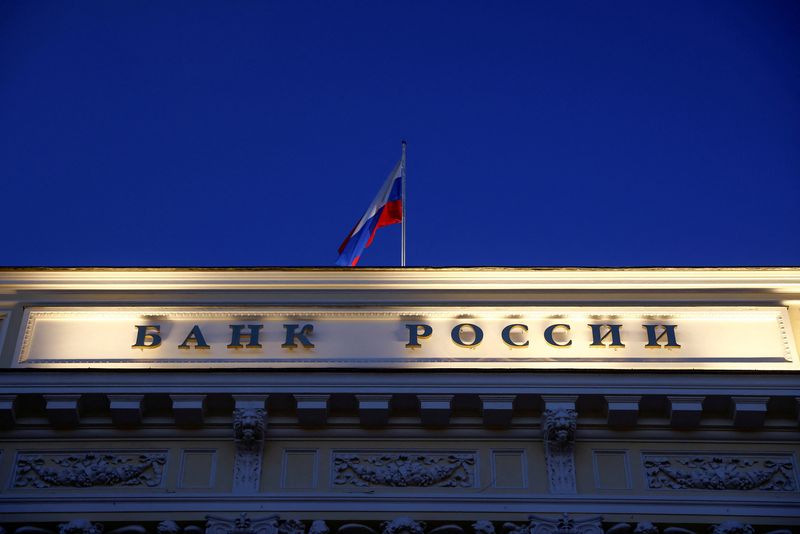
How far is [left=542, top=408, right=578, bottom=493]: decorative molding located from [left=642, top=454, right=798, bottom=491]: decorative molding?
1.06m

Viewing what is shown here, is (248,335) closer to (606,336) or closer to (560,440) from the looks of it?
(560,440)

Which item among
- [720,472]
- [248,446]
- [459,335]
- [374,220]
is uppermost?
[374,220]

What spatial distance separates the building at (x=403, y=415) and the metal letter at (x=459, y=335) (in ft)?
0.08

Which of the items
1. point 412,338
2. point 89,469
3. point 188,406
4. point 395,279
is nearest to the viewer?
point 89,469

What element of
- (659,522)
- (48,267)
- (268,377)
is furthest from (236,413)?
(659,522)

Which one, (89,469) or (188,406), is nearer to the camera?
(89,469)

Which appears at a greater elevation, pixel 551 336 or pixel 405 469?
pixel 551 336

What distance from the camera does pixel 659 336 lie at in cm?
2244

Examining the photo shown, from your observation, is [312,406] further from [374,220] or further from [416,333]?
[374,220]

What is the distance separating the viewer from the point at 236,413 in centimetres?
2077

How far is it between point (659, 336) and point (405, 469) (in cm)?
456

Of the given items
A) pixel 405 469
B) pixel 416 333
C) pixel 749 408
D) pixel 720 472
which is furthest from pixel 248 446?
pixel 749 408

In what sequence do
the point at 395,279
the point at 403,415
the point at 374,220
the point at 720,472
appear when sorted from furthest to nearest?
1. the point at 374,220
2. the point at 395,279
3. the point at 403,415
4. the point at 720,472

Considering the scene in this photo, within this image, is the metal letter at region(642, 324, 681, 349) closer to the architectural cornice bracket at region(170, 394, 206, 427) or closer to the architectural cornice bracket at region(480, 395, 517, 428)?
the architectural cornice bracket at region(480, 395, 517, 428)
